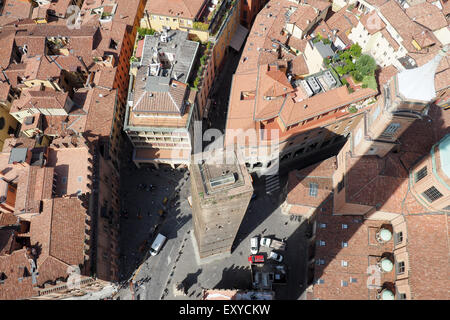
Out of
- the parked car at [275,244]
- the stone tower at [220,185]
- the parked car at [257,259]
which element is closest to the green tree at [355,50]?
the parked car at [275,244]

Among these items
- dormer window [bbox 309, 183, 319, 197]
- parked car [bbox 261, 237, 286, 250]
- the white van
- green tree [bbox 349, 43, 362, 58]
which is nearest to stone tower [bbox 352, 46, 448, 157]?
dormer window [bbox 309, 183, 319, 197]

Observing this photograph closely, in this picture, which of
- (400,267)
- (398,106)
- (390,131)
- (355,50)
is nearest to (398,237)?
(400,267)

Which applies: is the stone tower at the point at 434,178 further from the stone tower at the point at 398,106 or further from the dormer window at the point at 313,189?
the dormer window at the point at 313,189

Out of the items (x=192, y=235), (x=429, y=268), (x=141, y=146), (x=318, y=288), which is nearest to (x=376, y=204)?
(x=429, y=268)

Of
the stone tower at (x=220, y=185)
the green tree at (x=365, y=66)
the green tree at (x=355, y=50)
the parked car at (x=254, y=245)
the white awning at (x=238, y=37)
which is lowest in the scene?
the parked car at (x=254, y=245)

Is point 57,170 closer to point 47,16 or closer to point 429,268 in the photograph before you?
point 47,16

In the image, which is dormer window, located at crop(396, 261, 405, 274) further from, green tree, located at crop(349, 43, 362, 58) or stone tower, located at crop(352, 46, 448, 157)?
green tree, located at crop(349, 43, 362, 58)
